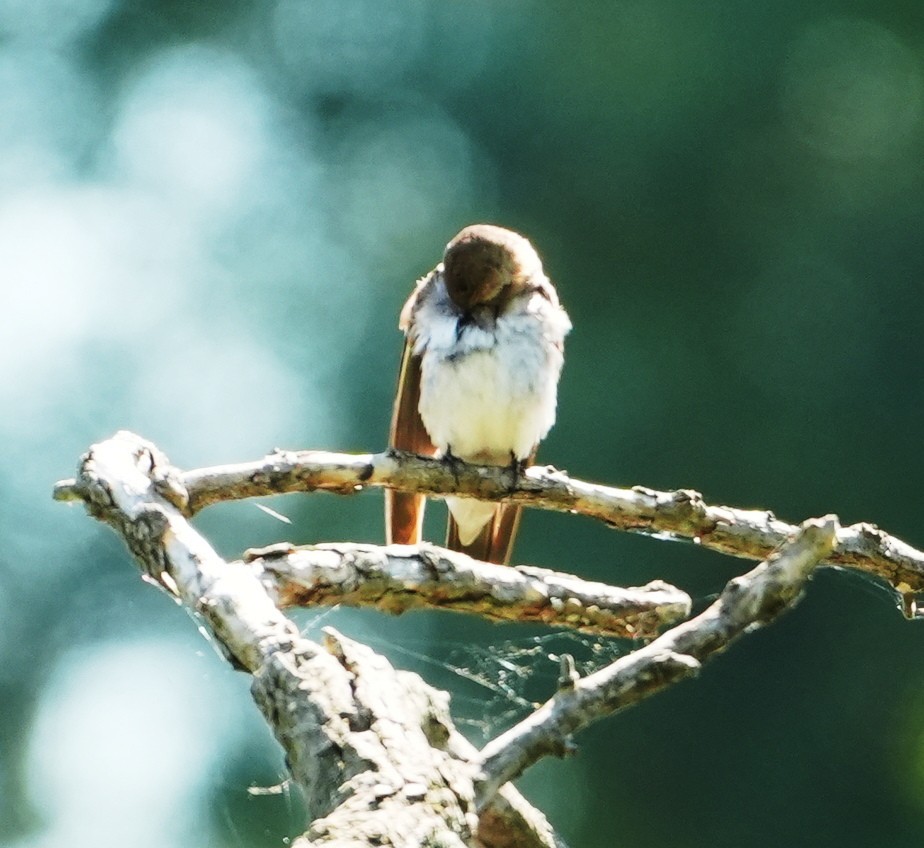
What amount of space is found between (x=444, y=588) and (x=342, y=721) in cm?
66

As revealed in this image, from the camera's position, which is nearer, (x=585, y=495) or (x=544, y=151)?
(x=585, y=495)

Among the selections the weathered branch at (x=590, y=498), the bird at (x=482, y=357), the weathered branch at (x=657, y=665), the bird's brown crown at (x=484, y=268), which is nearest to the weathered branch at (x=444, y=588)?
the weathered branch at (x=590, y=498)

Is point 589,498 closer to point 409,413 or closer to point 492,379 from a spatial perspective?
point 492,379

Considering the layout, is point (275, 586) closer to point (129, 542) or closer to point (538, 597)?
point (129, 542)

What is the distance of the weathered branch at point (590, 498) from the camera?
2.73 metres

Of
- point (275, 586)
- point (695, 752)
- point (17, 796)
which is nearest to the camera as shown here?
point (275, 586)

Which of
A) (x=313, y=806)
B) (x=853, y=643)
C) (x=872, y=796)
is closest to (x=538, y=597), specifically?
(x=313, y=806)

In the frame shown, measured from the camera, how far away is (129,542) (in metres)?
2.51

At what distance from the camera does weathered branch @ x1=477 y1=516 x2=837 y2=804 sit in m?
1.91

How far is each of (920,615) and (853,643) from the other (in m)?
3.62

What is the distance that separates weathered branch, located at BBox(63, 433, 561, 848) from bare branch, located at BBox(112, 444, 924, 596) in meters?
0.27

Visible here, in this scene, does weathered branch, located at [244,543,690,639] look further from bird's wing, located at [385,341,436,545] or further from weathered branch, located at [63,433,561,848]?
bird's wing, located at [385,341,436,545]

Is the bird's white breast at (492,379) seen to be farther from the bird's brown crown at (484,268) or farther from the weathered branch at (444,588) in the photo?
the weathered branch at (444,588)

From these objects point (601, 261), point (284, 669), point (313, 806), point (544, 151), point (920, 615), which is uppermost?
point (544, 151)
